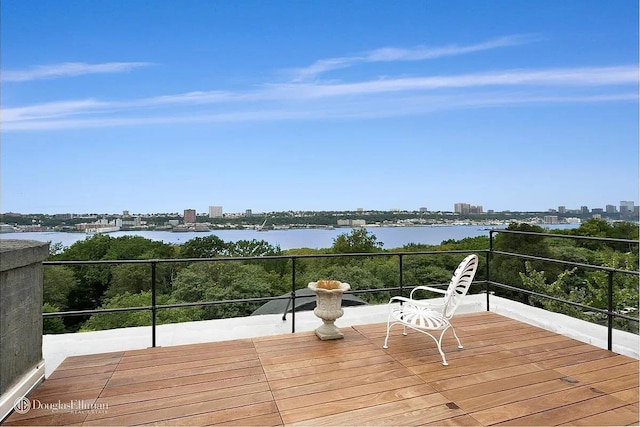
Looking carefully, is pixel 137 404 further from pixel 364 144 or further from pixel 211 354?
pixel 364 144

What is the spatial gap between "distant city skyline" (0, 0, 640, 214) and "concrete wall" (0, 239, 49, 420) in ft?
15.2

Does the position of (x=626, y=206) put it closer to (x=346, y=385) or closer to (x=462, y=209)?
(x=462, y=209)

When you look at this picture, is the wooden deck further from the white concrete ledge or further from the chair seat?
the chair seat

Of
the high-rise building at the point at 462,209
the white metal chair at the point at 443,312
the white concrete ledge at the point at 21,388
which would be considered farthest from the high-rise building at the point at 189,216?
the white metal chair at the point at 443,312

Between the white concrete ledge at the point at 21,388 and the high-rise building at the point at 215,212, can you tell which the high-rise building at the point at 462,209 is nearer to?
the high-rise building at the point at 215,212

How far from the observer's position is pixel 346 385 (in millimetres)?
2502

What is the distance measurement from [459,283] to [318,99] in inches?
373

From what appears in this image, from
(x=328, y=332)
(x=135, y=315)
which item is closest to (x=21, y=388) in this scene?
(x=328, y=332)

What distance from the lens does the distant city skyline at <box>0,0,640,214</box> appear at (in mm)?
8266

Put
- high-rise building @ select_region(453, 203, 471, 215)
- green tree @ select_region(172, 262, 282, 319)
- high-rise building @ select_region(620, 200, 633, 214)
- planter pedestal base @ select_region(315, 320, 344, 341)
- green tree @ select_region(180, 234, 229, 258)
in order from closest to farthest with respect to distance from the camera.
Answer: planter pedestal base @ select_region(315, 320, 344, 341), high-rise building @ select_region(620, 200, 633, 214), high-rise building @ select_region(453, 203, 471, 215), green tree @ select_region(172, 262, 282, 319), green tree @ select_region(180, 234, 229, 258)

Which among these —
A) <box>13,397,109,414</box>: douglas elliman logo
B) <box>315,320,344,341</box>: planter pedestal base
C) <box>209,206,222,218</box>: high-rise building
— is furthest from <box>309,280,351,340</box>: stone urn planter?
<box>209,206,222,218</box>: high-rise building

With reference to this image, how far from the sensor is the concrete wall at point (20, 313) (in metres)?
2.10

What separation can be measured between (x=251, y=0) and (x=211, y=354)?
808 centimetres

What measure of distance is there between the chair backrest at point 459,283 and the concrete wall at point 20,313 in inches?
117
